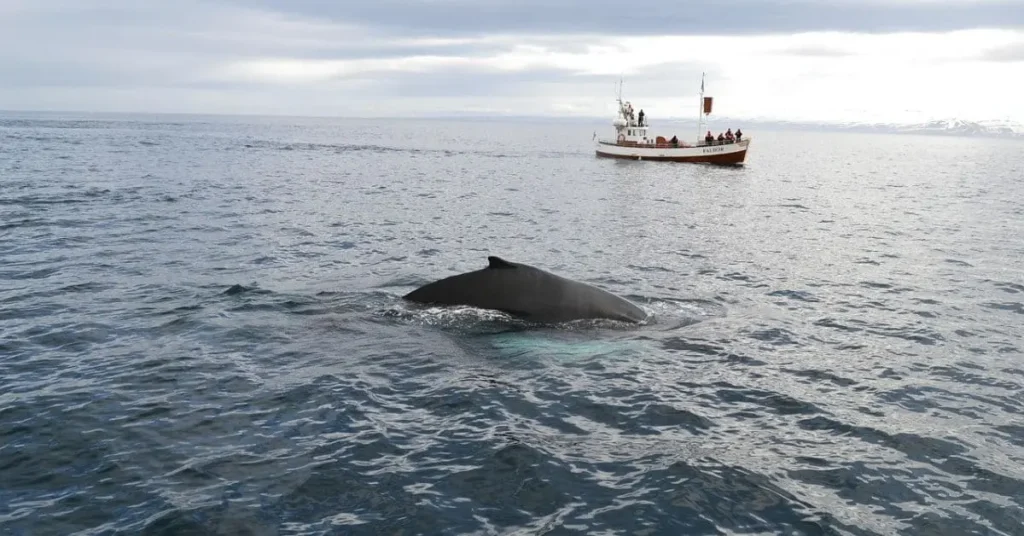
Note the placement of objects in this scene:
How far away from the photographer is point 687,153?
9094 centimetres

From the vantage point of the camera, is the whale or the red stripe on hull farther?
the red stripe on hull

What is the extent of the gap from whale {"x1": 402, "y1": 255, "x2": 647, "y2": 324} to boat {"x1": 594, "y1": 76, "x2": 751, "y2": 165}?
247 ft

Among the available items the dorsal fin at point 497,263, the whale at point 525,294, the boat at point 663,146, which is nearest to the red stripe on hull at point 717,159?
the boat at point 663,146

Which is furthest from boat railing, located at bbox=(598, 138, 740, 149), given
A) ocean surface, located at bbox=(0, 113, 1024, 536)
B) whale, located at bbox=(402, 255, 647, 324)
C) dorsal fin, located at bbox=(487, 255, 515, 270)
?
dorsal fin, located at bbox=(487, 255, 515, 270)

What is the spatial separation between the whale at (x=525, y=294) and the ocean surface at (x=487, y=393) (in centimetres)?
33

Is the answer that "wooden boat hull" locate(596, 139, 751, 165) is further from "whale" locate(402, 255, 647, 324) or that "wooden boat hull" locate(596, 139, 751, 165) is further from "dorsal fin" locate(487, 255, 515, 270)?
"dorsal fin" locate(487, 255, 515, 270)

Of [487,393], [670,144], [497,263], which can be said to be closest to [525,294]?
[497,263]

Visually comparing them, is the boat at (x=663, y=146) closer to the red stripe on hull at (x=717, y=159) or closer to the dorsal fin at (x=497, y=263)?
the red stripe on hull at (x=717, y=159)

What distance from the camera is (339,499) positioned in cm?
842

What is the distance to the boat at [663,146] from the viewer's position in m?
87.8

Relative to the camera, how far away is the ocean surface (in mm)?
8406

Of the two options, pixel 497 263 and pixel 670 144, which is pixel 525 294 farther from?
pixel 670 144

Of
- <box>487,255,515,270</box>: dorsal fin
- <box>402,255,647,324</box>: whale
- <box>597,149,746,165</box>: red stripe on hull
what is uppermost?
<box>487,255,515,270</box>: dorsal fin

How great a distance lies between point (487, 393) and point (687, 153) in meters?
83.1
